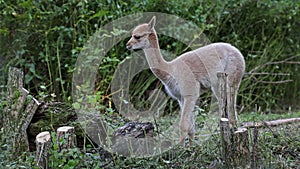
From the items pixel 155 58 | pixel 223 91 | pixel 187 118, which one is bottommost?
pixel 187 118

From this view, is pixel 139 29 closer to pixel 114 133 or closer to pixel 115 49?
pixel 114 133

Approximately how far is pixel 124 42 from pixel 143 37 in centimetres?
289

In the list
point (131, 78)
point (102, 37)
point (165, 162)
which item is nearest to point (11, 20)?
point (102, 37)

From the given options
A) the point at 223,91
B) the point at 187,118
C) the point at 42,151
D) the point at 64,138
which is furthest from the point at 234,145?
the point at 42,151

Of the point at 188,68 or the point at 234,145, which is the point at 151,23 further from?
the point at 234,145

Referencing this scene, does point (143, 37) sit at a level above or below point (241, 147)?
above

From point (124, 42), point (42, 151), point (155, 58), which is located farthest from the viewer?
point (124, 42)

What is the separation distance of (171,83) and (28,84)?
343 centimetres

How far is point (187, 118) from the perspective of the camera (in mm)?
5613

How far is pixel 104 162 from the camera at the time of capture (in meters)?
4.71

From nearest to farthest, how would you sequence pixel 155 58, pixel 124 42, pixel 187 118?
1. pixel 187 118
2. pixel 155 58
3. pixel 124 42

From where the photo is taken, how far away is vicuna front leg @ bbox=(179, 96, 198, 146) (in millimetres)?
5543

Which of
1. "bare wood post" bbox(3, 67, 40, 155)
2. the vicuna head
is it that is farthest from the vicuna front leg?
"bare wood post" bbox(3, 67, 40, 155)

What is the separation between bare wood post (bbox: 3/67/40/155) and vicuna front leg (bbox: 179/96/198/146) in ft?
5.72
